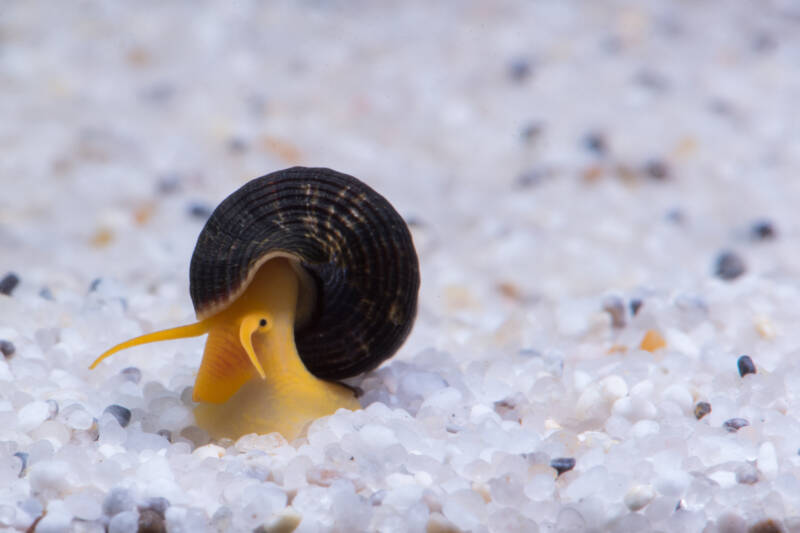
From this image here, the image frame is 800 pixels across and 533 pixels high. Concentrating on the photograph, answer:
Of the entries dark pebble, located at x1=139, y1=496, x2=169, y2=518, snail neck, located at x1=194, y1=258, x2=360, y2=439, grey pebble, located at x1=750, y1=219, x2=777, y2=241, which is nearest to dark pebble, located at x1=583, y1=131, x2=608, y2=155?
grey pebble, located at x1=750, y1=219, x2=777, y2=241

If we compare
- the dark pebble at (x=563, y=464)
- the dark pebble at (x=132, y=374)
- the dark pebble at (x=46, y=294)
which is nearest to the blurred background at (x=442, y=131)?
the dark pebble at (x=46, y=294)

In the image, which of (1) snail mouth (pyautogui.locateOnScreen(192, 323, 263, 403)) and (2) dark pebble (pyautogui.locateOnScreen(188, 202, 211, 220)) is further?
(2) dark pebble (pyautogui.locateOnScreen(188, 202, 211, 220))

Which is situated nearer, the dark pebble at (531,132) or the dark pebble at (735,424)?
the dark pebble at (735,424)

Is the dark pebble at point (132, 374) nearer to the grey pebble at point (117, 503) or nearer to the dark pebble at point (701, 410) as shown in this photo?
the grey pebble at point (117, 503)

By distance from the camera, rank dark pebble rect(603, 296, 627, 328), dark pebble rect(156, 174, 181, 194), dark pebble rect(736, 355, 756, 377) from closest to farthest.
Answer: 1. dark pebble rect(736, 355, 756, 377)
2. dark pebble rect(603, 296, 627, 328)
3. dark pebble rect(156, 174, 181, 194)

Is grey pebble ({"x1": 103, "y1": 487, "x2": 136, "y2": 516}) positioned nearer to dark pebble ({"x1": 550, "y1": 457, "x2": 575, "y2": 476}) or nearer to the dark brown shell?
the dark brown shell

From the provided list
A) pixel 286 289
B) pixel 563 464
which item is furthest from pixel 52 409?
pixel 563 464

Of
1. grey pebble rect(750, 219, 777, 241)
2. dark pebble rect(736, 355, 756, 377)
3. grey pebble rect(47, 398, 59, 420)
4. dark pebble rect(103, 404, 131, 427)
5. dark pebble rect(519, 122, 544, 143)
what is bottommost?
grey pebble rect(750, 219, 777, 241)

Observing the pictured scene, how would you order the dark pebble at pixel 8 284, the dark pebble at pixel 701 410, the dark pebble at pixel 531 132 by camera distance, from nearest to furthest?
Answer: the dark pebble at pixel 701 410, the dark pebble at pixel 8 284, the dark pebble at pixel 531 132
